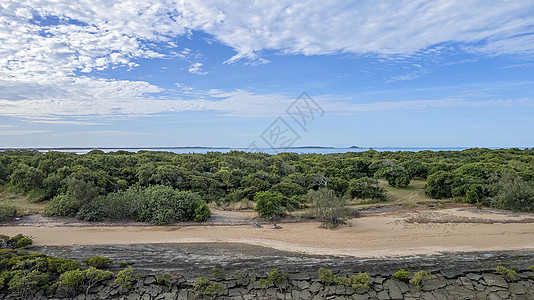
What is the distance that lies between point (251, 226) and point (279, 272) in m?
5.33

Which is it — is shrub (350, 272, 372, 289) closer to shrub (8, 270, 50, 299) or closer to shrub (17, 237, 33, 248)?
shrub (8, 270, 50, 299)

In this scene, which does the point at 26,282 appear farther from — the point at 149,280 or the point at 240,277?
the point at 240,277

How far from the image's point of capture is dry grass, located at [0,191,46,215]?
15.2 meters

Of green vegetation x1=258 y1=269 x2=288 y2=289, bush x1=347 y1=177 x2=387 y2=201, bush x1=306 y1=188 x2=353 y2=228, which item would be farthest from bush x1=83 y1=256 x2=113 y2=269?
bush x1=347 y1=177 x2=387 y2=201

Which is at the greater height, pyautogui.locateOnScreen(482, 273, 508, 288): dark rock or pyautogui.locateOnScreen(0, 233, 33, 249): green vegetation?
pyautogui.locateOnScreen(0, 233, 33, 249): green vegetation

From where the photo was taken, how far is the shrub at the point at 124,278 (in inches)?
303

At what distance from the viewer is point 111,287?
25.4 feet

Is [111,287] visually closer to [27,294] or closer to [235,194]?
[27,294]

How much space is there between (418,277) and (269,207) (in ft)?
25.5

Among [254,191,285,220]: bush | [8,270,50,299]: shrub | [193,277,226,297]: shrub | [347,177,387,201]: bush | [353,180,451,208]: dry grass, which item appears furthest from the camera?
[347,177,387,201]: bush

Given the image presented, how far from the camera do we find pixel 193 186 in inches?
734

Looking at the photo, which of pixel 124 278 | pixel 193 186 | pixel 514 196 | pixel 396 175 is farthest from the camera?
pixel 396 175

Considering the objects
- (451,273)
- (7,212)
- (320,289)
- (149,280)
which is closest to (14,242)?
(7,212)

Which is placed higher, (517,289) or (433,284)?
(433,284)
